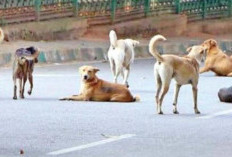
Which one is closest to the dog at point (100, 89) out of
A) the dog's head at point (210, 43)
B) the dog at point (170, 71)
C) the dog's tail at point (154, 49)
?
the dog at point (170, 71)

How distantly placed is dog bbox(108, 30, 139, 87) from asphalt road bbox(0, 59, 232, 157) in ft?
1.30

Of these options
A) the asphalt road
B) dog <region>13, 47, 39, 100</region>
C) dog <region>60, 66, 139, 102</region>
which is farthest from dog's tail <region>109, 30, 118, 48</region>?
dog <region>60, 66, 139, 102</region>

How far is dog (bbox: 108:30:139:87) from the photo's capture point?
19219 mm

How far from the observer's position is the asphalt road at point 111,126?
1170cm

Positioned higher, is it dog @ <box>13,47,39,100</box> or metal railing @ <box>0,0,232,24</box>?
dog @ <box>13,47,39,100</box>

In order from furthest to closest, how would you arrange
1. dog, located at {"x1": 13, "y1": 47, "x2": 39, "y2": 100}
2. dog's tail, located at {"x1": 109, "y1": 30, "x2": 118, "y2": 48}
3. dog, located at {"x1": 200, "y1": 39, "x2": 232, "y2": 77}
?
dog, located at {"x1": 200, "y1": 39, "x2": 232, "y2": 77} → dog's tail, located at {"x1": 109, "y1": 30, "x2": 118, "y2": 48} → dog, located at {"x1": 13, "y1": 47, "x2": 39, "y2": 100}

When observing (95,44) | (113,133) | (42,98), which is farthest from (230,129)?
(95,44)

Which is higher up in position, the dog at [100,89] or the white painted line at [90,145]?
the white painted line at [90,145]

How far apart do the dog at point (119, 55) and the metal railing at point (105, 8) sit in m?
8.74

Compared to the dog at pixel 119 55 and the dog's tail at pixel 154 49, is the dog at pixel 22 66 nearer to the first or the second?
the dog at pixel 119 55

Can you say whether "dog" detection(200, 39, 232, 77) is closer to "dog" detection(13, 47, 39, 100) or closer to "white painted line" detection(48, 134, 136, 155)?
"dog" detection(13, 47, 39, 100)

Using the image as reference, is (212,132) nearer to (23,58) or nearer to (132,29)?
(23,58)

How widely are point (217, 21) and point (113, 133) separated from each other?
23548 mm

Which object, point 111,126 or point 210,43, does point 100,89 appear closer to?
point 111,126
